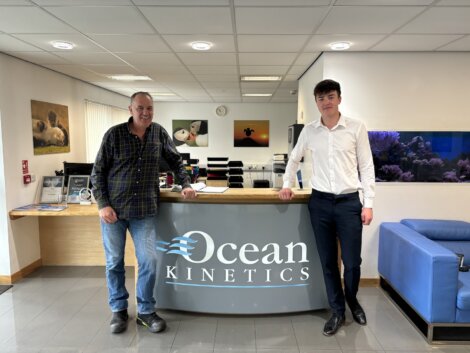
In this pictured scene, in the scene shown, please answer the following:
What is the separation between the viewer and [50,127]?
177 inches

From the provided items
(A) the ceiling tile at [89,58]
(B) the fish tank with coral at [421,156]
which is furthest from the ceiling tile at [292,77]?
(A) the ceiling tile at [89,58]

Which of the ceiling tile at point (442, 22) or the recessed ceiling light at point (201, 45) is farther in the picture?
the recessed ceiling light at point (201, 45)

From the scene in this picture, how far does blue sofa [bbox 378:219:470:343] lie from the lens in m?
2.52

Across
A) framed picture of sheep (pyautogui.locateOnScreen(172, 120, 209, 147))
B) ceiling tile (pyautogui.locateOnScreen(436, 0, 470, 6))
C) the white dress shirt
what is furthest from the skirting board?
framed picture of sheep (pyautogui.locateOnScreen(172, 120, 209, 147))

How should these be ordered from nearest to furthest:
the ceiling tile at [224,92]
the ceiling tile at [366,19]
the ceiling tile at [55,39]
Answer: the ceiling tile at [366,19]
the ceiling tile at [55,39]
the ceiling tile at [224,92]

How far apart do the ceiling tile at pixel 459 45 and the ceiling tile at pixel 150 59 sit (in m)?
2.80

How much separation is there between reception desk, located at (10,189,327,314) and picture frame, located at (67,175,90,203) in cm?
192

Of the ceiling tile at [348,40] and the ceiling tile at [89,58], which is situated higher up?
the ceiling tile at [89,58]

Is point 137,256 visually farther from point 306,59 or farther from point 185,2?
point 306,59

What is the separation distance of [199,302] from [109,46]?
8.51 ft

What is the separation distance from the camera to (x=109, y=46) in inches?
138

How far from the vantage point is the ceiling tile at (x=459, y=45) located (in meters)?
3.20

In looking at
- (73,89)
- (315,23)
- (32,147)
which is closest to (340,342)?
(315,23)

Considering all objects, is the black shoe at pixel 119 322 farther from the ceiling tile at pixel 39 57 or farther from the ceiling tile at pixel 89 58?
the ceiling tile at pixel 39 57
